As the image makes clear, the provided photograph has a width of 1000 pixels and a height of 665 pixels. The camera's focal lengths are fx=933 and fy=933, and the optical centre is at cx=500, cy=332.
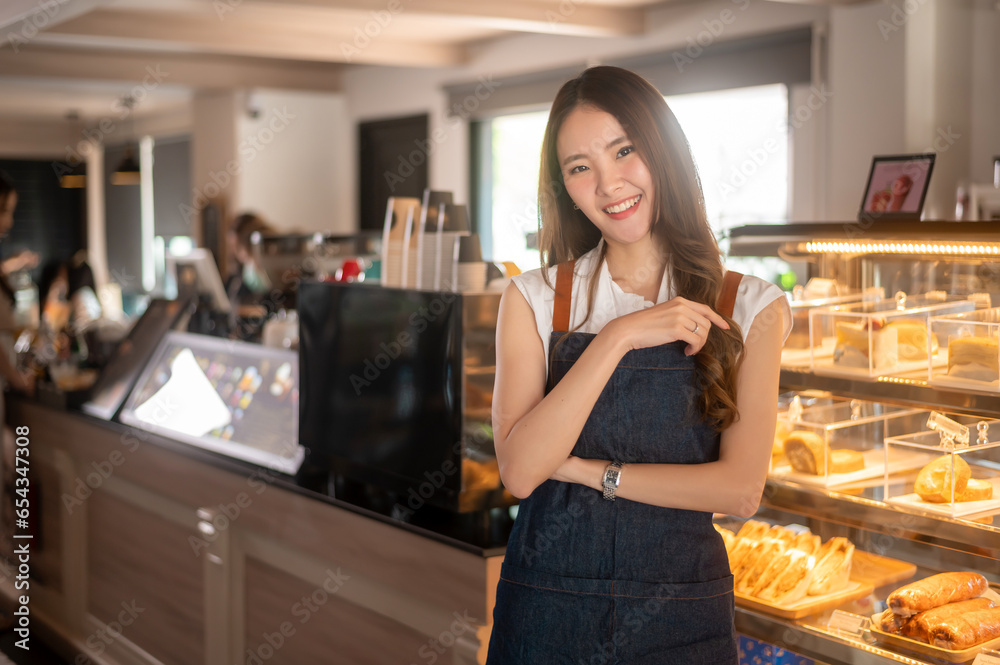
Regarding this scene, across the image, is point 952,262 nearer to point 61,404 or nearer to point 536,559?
point 536,559

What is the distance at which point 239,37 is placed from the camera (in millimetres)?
5906

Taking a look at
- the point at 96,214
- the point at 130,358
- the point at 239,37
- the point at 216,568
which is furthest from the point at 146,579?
the point at 96,214

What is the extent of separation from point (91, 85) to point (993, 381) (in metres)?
7.18

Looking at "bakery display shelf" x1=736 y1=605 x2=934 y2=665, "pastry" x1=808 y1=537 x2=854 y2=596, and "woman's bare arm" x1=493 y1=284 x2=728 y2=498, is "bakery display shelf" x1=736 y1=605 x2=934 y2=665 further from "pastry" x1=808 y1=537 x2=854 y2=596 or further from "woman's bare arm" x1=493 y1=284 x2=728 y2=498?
"woman's bare arm" x1=493 y1=284 x2=728 y2=498

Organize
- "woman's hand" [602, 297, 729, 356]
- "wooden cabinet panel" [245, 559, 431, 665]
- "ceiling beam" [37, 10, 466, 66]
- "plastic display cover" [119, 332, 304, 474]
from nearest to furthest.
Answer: "woman's hand" [602, 297, 729, 356], "wooden cabinet panel" [245, 559, 431, 665], "plastic display cover" [119, 332, 304, 474], "ceiling beam" [37, 10, 466, 66]

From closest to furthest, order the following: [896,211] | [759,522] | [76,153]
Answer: [759,522] < [896,211] < [76,153]

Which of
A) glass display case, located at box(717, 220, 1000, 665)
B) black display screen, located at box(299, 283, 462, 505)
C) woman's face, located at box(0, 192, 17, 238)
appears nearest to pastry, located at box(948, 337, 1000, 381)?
glass display case, located at box(717, 220, 1000, 665)

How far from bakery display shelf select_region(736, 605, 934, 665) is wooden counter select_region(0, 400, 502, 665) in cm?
49

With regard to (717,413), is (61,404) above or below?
below

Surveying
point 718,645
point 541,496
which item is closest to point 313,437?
point 541,496

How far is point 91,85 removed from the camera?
714 cm

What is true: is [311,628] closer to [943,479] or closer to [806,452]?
[806,452]

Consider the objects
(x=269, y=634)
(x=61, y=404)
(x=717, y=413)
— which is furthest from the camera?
(x=61, y=404)

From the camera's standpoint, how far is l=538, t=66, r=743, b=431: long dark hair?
1.25m
